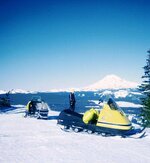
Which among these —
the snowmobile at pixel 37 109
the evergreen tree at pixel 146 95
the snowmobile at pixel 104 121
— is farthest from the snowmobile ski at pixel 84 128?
the evergreen tree at pixel 146 95

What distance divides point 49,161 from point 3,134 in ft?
17.5

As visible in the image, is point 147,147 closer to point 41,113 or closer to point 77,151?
point 77,151

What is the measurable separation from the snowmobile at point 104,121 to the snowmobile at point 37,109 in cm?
569

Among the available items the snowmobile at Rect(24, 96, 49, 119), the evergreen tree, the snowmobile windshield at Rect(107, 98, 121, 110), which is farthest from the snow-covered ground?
the evergreen tree

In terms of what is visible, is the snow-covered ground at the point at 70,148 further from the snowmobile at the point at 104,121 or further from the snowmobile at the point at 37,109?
the snowmobile at the point at 37,109

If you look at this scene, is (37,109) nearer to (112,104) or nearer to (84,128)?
(84,128)

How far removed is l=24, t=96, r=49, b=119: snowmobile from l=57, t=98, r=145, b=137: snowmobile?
5.69 metres

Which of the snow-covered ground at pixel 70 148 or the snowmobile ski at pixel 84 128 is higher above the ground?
the snowmobile ski at pixel 84 128

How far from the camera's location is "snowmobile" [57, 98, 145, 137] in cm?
1162

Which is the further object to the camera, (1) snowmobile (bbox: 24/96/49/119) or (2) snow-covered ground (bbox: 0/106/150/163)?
(1) snowmobile (bbox: 24/96/49/119)

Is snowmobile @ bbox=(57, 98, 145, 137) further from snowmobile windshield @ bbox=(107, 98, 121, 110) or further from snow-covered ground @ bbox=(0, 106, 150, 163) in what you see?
snow-covered ground @ bbox=(0, 106, 150, 163)

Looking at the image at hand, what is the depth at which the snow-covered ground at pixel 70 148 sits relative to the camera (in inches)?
316

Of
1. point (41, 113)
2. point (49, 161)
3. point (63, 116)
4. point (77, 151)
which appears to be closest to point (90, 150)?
point (77, 151)

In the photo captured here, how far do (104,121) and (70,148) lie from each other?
10.1ft
